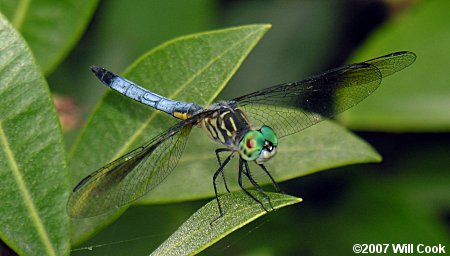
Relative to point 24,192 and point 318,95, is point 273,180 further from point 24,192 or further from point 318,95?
point 24,192

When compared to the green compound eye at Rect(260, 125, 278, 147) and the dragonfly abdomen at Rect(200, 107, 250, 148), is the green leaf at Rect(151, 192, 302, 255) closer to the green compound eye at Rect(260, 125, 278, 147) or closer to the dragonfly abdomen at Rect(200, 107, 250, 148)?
the green compound eye at Rect(260, 125, 278, 147)

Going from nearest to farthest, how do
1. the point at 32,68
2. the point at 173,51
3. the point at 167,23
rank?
the point at 32,68 → the point at 173,51 → the point at 167,23

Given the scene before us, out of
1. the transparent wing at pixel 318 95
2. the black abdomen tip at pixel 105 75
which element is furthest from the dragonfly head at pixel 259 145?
the black abdomen tip at pixel 105 75

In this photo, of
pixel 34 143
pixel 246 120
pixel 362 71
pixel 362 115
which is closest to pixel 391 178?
pixel 362 115

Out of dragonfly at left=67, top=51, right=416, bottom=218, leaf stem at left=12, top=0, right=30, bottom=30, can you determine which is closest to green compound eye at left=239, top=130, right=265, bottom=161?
dragonfly at left=67, top=51, right=416, bottom=218

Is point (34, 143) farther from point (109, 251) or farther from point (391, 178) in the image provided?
point (391, 178)

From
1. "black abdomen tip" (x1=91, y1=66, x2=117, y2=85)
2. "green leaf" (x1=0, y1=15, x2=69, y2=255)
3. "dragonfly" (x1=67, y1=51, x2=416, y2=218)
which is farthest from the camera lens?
"black abdomen tip" (x1=91, y1=66, x2=117, y2=85)
